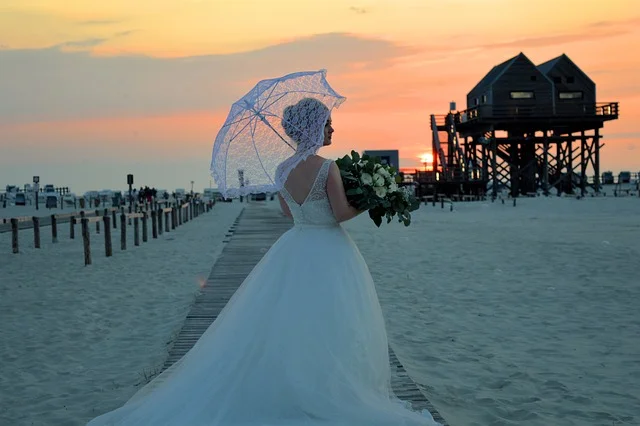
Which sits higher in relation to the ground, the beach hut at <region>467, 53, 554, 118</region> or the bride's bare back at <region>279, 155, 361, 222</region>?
the beach hut at <region>467, 53, 554, 118</region>

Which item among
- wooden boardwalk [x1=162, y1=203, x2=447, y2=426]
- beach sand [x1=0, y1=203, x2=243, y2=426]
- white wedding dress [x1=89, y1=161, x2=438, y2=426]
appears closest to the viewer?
white wedding dress [x1=89, y1=161, x2=438, y2=426]

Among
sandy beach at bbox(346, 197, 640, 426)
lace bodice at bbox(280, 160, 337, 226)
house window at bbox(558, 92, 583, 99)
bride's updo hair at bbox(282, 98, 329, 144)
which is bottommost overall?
sandy beach at bbox(346, 197, 640, 426)

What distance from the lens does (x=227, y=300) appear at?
8875 millimetres

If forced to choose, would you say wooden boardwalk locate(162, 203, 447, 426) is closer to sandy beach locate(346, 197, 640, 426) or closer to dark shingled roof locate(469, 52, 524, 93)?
sandy beach locate(346, 197, 640, 426)

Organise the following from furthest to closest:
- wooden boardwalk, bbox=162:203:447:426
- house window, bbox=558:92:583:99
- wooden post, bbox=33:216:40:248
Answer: house window, bbox=558:92:583:99, wooden post, bbox=33:216:40:248, wooden boardwalk, bbox=162:203:447:426

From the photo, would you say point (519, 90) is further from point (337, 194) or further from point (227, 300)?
point (337, 194)

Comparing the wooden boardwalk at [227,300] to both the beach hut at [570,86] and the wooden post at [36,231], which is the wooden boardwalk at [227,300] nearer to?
the wooden post at [36,231]

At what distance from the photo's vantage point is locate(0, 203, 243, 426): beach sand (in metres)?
6.01

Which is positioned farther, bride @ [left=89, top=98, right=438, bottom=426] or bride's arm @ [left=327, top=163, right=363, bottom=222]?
bride's arm @ [left=327, top=163, right=363, bottom=222]

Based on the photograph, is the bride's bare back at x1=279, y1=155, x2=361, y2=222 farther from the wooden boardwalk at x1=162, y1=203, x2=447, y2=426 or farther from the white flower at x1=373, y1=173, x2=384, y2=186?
the wooden boardwalk at x1=162, y1=203, x2=447, y2=426

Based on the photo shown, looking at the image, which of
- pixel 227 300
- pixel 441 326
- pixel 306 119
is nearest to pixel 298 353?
pixel 306 119

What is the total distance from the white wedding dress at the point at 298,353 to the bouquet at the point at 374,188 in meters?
0.20

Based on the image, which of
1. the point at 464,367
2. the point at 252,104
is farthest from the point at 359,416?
the point at 464,367

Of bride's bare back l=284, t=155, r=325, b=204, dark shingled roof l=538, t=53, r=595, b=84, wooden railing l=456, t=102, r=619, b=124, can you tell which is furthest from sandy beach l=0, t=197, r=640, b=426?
dark shingled roof l=538, t=53, r=595, b=84
